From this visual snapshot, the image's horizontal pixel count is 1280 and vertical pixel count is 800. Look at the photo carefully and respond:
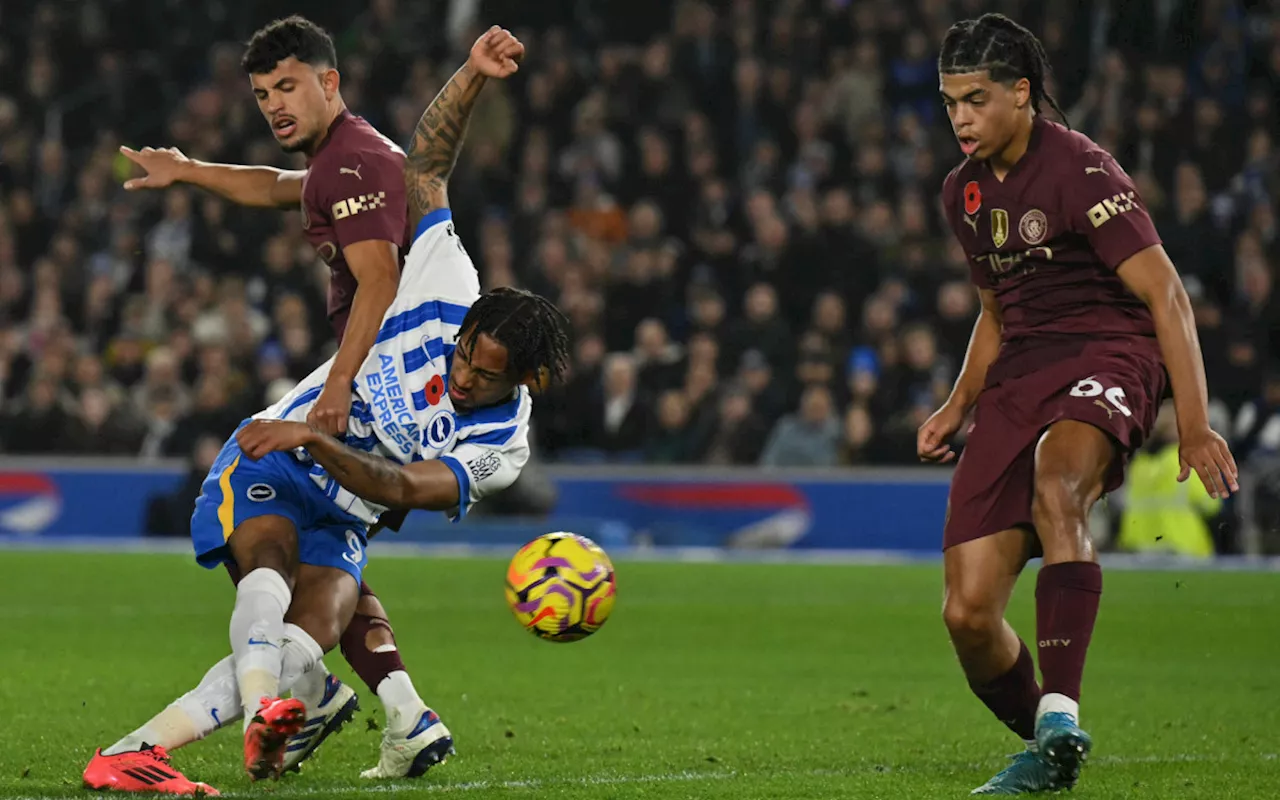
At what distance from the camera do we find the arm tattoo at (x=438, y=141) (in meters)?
6.49

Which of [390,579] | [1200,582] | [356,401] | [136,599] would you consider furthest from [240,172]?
[1200,582]

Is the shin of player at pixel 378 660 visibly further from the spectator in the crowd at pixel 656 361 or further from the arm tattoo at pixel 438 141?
the spectator in the crowd at pixel 656 361

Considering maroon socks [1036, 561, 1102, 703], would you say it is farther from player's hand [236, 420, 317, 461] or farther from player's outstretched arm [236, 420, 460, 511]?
player's hand [236, 420, 317, 461]

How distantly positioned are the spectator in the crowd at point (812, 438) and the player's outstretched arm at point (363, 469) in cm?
1133

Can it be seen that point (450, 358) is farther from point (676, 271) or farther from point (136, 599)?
point (676, 271)

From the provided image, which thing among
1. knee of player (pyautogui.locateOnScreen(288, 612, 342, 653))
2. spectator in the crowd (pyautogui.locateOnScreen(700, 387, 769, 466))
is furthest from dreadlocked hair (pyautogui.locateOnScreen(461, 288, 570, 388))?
spectator in the crowd (pyautogui.locateOnScreen(700, 387, 769, 466))

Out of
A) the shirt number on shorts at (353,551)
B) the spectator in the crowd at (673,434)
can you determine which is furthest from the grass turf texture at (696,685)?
the spectator in the crowd at (673,434)

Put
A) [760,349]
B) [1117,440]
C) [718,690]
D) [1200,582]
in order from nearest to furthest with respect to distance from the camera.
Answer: [1117,440] → [718,690] → [1200,582] → [760,349]

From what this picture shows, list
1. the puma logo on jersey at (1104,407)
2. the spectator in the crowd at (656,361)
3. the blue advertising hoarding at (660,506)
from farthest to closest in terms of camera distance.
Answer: the spectator in the crowd at (656,361) < the blue advertising hoarding at (660,506) < the puma logo on jersey at (1104,407)

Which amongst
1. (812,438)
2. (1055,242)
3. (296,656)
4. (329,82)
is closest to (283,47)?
(329,82)

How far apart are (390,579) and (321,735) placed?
857 cm

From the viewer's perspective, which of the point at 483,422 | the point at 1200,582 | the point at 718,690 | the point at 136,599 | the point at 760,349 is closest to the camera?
the point at 483,422

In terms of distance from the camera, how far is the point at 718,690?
29.2 feet

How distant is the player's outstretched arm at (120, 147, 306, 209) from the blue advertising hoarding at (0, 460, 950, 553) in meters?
9.90
